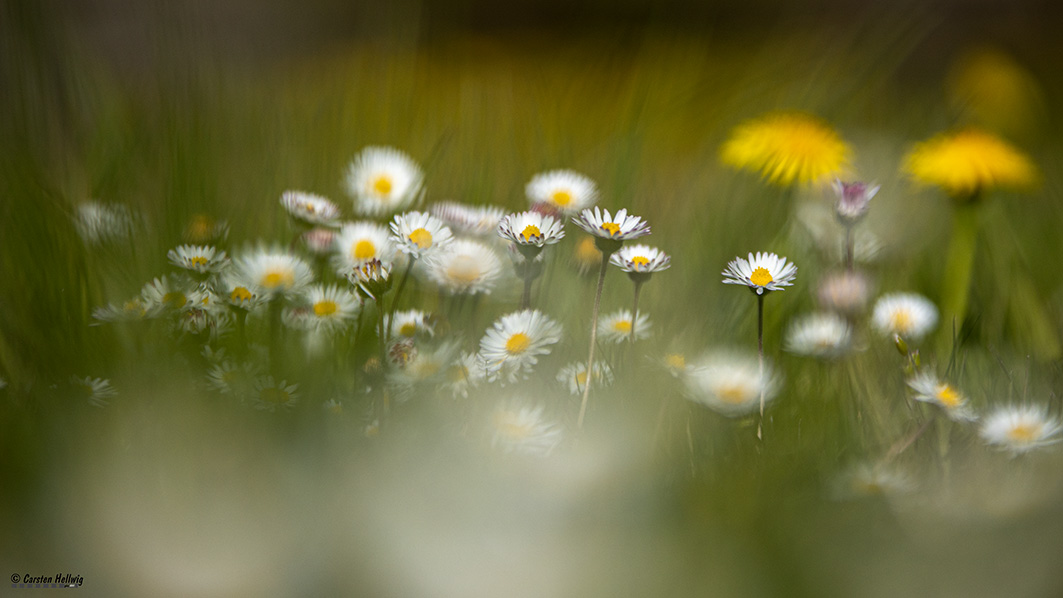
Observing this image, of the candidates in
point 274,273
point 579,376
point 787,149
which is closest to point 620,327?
point 579,376

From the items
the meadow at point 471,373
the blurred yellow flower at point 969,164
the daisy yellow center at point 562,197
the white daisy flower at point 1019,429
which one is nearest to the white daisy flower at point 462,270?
the meadow at point 471,373

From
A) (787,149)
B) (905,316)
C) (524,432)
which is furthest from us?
(787,149)

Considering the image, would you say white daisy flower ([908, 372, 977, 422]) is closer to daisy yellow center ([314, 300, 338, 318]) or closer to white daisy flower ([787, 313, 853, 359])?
white daisy flower ([787, 313, 853, 359])

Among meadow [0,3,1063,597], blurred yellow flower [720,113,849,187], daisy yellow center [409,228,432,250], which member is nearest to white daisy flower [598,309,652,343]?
meadow [0,3,1063,597]

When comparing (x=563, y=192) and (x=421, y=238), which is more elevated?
(x=563, y=192)

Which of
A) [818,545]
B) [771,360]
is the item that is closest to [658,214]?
[771,360]

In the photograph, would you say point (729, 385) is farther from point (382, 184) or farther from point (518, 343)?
point (382, 184)

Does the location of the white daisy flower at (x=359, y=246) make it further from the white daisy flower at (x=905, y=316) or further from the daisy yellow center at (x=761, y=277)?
the white daisy flower at (x=905, y=316)
